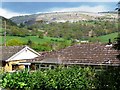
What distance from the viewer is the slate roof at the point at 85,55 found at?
20812 millimetres

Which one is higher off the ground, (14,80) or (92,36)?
(92,36)

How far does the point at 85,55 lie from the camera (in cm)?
2262

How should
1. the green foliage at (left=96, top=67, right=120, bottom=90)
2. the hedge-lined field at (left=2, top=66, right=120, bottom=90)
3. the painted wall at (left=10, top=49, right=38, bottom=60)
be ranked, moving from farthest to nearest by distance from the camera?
the painted wall at (left=10, top=49, right=38, bottom=60) → the hedge-lined field at (left=2, top=66, right=120, bottom=90) → the green foliage at (left=96, top=67, right=120, bottom=90)

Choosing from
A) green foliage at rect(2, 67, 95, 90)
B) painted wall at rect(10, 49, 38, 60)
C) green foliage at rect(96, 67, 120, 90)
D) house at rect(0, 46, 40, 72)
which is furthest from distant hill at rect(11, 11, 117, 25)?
green foliage at rect(96, 67, 120, 90)

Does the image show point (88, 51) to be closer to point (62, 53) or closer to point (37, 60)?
point (62, 53)

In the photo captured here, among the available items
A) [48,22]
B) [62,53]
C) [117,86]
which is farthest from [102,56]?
[48,22]

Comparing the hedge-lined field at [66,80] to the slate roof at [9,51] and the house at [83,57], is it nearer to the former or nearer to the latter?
the house at [83,57]

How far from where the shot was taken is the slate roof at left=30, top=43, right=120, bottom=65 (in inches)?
819

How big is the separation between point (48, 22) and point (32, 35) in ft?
13.4

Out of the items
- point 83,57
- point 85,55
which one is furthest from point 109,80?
point 85,55

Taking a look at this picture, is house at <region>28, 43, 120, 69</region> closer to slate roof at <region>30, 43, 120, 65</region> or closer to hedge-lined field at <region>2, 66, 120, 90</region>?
Result: slate roof at <region>30, 43, 120, 65</region>

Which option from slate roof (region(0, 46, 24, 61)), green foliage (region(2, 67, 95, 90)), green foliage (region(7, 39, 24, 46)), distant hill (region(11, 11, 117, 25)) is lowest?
green foliage (region(2, 67, 95, 90))

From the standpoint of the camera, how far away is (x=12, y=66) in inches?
1260

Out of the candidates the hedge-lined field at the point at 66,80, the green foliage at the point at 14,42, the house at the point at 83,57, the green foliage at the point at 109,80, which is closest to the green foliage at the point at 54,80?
the hedge-lined field at the point at 66,80
